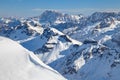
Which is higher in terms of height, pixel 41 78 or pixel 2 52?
pixel 2 52

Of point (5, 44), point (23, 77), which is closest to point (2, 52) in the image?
point (5, 44)

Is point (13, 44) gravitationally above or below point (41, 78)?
above

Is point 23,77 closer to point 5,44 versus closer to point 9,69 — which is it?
point 9,69

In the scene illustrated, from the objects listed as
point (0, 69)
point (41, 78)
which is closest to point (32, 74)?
point (41, 78)

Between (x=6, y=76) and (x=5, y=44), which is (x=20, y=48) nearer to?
(x=5, y=44)

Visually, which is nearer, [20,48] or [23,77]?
[23,77]
